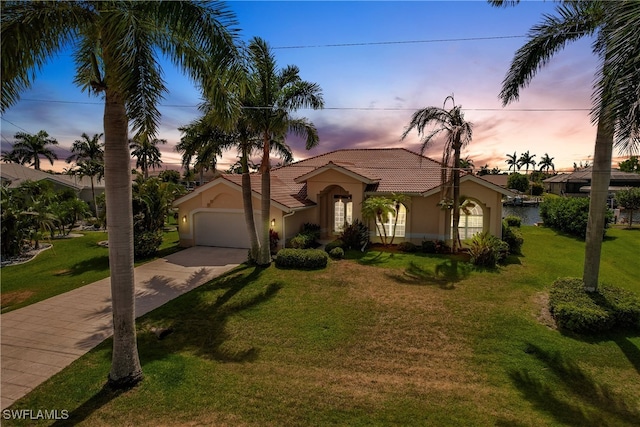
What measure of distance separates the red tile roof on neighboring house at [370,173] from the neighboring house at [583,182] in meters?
40.4

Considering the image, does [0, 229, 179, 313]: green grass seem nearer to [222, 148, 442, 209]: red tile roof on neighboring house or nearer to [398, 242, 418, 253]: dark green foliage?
[222, 148, 442, 209]: red tile roof on neighboring house

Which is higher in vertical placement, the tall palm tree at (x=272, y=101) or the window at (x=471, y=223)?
the tall palm tree at (x=272, y=101)

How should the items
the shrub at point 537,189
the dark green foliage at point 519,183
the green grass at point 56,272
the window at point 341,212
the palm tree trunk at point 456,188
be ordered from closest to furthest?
the green grass at point 56,272 → the palm tree trunk at point 456,188 → the window at point 341,212 → the shrub at point 537,189 → the dark green foliage at point 519,183

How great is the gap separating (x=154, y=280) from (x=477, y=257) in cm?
1486

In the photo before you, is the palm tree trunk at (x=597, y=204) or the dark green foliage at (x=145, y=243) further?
the dark green foliage at (x=145, y=243)

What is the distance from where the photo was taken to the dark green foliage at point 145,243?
1750 cm

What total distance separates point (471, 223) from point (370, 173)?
7.25 metres

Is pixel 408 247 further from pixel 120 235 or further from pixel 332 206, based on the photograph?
pixel 120 235

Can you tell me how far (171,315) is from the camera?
10.5m

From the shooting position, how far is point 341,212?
70.8ft

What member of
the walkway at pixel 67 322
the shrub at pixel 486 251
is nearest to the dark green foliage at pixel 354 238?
the shrub at pixel 486 251

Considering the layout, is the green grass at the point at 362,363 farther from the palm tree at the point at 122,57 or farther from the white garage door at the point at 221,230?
the white garage door at the point at 221,230

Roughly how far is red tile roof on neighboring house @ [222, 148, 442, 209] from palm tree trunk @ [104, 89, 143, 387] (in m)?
11.6

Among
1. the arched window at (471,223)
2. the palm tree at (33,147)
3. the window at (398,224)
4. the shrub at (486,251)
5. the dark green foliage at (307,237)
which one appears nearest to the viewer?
the shrub at (486,251)
